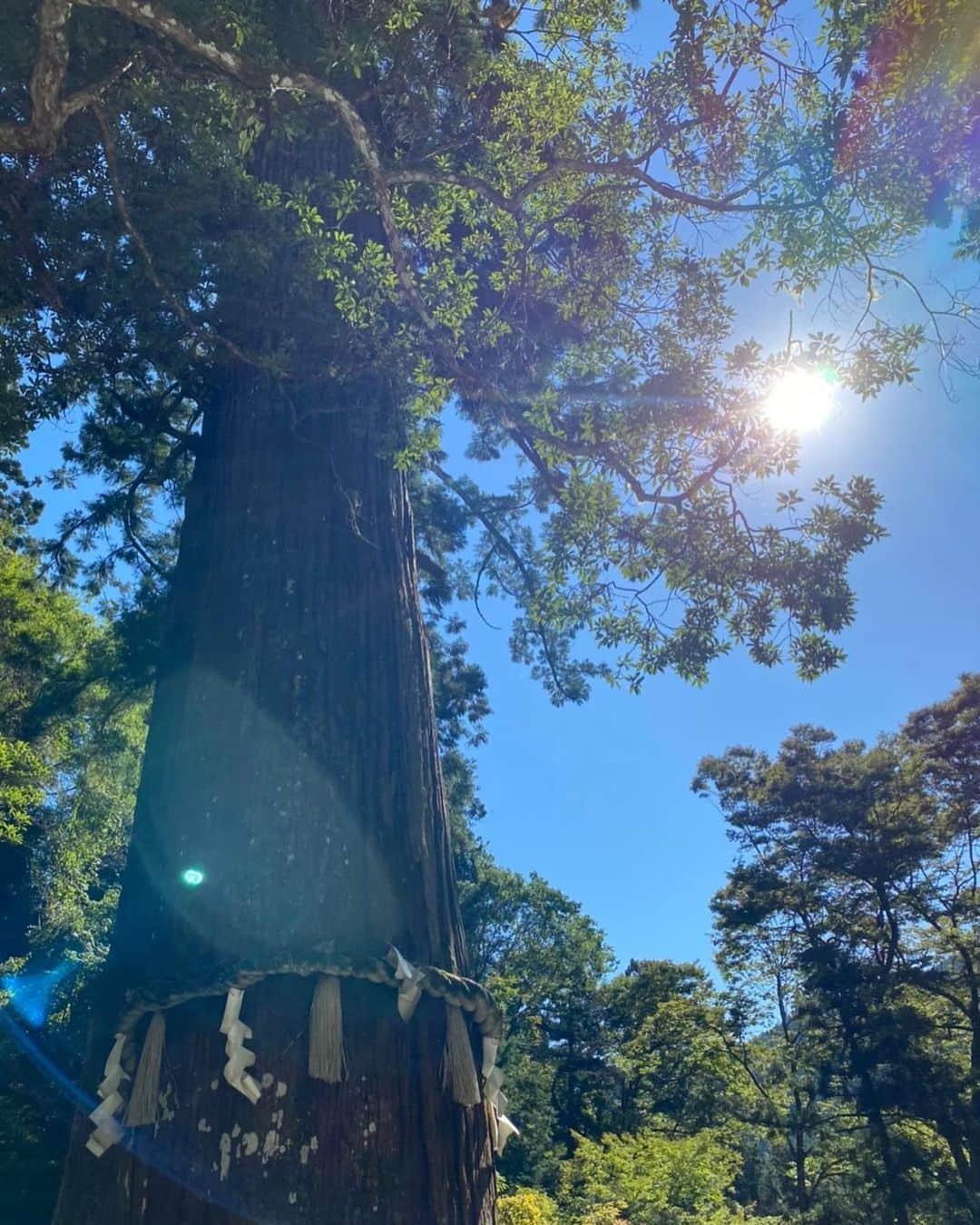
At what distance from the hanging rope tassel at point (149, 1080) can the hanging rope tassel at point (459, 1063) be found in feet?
2.21

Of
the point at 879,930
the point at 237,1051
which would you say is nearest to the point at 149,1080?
the point at 237,1051

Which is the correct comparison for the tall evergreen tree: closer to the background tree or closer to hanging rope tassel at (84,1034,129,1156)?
hanging rope tassel at (84,1034,129,1156)

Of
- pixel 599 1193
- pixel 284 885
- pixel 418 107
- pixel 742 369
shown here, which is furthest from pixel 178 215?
pixel 599 1193

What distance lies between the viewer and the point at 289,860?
7.52ft

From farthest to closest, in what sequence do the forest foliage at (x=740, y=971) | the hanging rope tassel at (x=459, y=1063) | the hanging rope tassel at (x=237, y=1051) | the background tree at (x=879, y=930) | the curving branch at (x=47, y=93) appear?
the background tree at (x=879, y=930) → the forest foliage at (x=740, y=971) → the curving branch at (x=47, y=93) → the hanging rope tassel at (x=459, y=1063) → the hanging rope tassel at (x=237, y=1051)

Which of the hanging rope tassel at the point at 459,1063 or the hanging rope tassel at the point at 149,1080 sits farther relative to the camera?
the hanging rope tassel at the point at 459,1063

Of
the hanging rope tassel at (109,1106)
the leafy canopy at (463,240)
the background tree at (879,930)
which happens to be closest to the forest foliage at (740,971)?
the background tree at (879,930)

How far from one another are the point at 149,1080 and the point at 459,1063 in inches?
28.8

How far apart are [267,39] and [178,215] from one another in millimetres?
902

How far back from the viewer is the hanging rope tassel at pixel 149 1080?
199 cm

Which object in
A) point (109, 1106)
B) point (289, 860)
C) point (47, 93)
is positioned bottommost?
point (109, 1106)

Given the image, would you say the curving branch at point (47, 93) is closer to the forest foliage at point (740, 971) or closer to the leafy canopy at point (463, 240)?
the leafy canopy at point (463, 240)

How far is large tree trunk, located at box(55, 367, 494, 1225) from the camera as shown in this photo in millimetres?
1941

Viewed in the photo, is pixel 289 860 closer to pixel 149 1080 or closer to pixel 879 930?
pixel 149 1080
